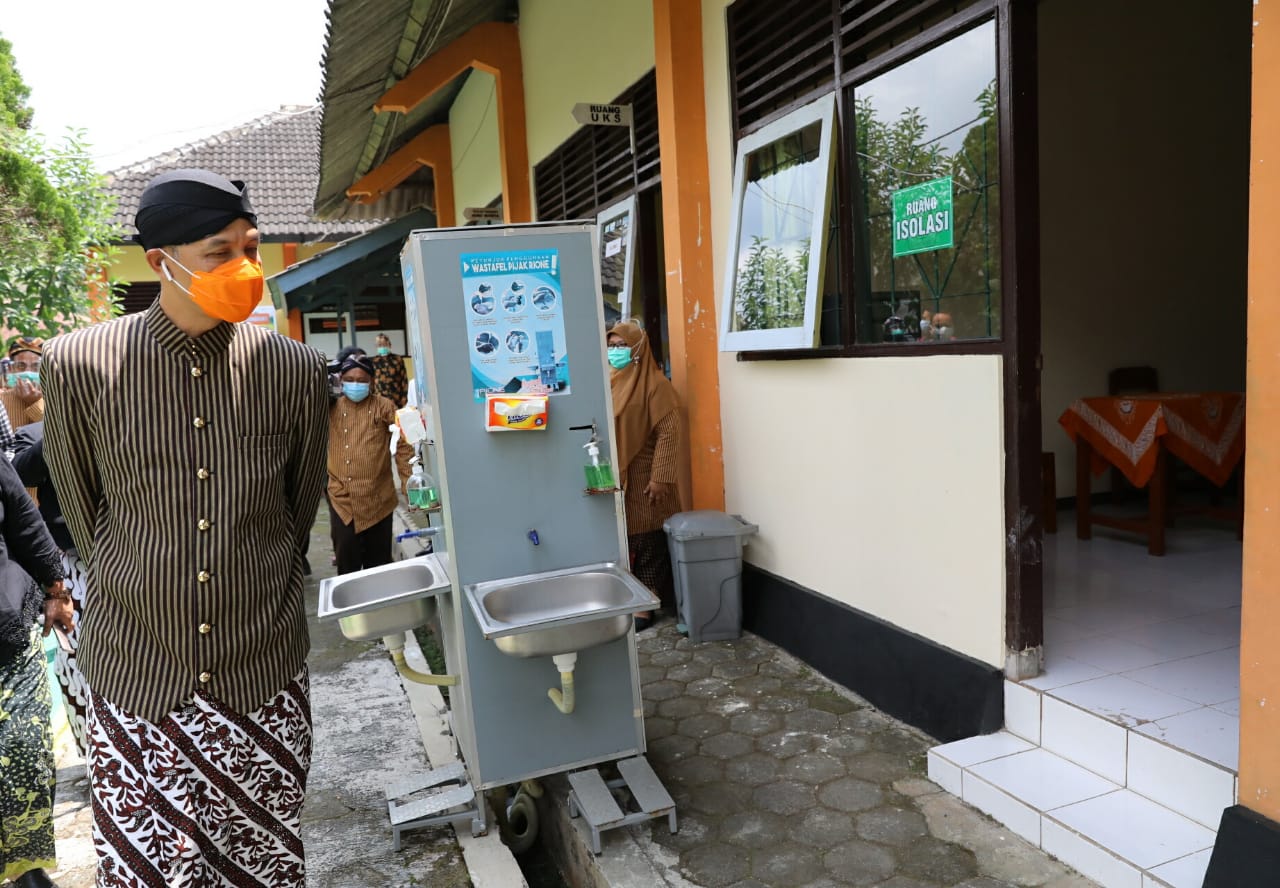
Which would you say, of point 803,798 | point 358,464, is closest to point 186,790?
point 803,798

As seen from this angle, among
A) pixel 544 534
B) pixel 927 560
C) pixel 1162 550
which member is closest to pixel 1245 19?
pixel 1162 550

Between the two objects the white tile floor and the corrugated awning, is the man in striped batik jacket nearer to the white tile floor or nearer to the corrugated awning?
the white tile floor

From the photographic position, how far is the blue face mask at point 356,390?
543 cm

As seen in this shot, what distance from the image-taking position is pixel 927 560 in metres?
3.52

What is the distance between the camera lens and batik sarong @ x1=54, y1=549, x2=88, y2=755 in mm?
3639

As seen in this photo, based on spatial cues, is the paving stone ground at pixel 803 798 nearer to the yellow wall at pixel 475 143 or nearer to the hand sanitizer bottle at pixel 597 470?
the hand sanitizer bottle at pixel 597 470

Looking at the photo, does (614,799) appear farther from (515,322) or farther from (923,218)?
(923,218)

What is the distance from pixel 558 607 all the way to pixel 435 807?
830 mm

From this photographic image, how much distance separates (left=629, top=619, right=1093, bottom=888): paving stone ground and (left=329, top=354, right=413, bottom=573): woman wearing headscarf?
7.17 feet

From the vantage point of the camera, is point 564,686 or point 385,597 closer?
point 564,686

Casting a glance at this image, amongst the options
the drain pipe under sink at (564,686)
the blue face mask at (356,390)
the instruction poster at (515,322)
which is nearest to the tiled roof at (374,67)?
the blue face mask at (356,390)

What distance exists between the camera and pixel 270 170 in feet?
60.1

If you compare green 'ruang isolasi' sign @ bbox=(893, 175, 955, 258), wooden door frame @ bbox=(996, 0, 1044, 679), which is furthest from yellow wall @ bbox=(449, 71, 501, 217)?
wooden door frame @ bbox=(996, 0, 1044, 679)

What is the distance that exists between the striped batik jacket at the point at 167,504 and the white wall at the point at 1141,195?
507cm
